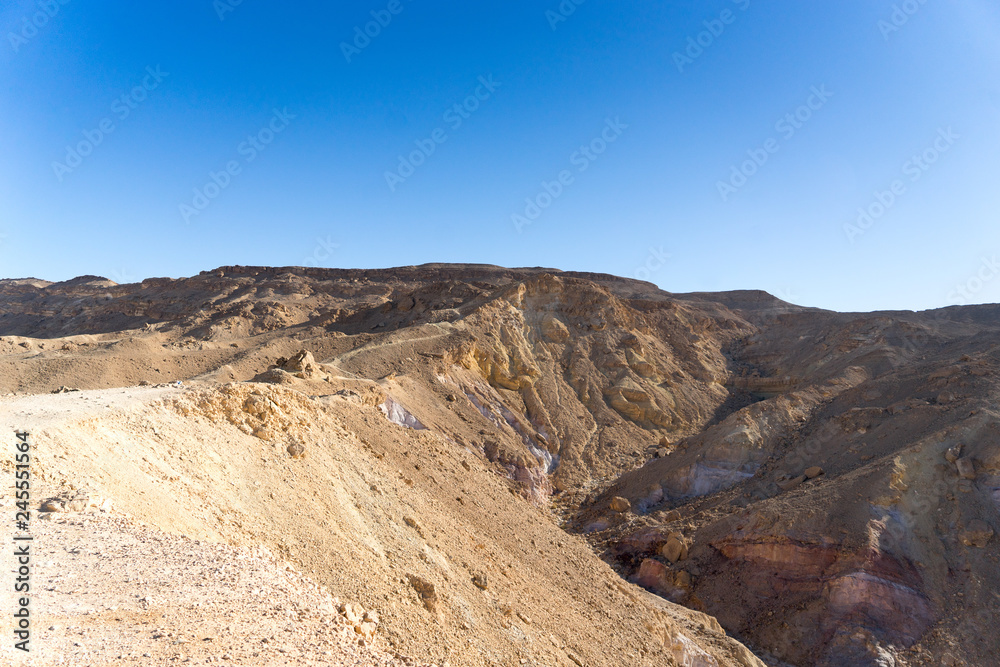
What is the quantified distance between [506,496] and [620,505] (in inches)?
317

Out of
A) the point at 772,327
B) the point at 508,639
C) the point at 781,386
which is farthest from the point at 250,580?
the point at 772,327

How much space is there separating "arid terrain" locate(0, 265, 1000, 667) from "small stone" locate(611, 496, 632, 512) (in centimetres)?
10

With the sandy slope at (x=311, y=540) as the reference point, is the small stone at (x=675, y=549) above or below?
below

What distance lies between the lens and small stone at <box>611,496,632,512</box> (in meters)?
21.7

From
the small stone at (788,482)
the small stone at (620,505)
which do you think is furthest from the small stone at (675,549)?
the small stone at (788,482)

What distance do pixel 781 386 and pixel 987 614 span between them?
2334 cm

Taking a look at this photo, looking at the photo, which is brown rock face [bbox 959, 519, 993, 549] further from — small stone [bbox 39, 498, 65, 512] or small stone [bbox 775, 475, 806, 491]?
small stone [bbox 39, 498, 65, 512]

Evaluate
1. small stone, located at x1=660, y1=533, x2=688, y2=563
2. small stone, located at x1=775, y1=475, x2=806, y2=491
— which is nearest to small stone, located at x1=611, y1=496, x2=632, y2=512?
small stone, located at x1=660, y1=533, x2=688, y2=563

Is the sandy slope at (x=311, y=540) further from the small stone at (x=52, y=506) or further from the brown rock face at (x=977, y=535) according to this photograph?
the brown rock face at (x=977, y=535)

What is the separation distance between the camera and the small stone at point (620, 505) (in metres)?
21.7

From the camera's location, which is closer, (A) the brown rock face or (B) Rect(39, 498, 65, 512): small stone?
(B) Rect(39, 498, 65, 512): small stone

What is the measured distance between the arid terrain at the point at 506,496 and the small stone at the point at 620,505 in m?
0.10

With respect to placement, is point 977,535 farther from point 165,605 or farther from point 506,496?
point 165,605

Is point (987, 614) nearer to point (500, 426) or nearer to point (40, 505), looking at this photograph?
point (500, 426)
